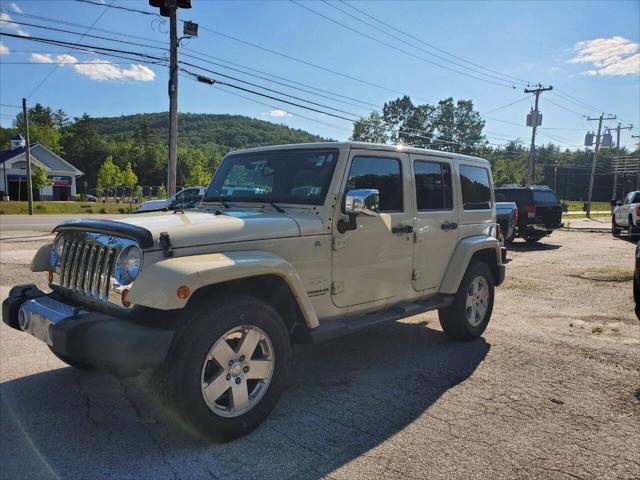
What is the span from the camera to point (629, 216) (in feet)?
61.1

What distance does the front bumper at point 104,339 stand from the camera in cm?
263

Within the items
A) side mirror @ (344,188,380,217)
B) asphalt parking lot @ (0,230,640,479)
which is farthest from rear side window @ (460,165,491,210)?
side mirror @ (344,188,380,217)

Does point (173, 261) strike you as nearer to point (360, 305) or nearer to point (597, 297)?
point (360, 305)

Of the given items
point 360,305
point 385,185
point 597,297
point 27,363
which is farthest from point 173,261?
point 597,297

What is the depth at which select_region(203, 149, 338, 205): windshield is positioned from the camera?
12.8 feet

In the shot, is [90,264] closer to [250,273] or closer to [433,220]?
[250,273]

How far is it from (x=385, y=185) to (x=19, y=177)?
62488 mm

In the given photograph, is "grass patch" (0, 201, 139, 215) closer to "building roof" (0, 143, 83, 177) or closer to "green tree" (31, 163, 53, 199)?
"green tree" (31, 163, 53, 199)

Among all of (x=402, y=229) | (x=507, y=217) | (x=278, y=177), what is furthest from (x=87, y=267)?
(x=507, y=217)

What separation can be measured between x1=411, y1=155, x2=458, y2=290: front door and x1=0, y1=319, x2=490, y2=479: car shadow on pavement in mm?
872

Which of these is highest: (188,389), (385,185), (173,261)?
(385,185)

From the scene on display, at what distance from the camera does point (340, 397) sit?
12.5ft

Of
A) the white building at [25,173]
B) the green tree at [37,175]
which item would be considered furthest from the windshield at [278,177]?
the white building at [25,173]

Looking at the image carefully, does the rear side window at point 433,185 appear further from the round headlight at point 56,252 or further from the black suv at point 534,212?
the black suv at point 534,212
